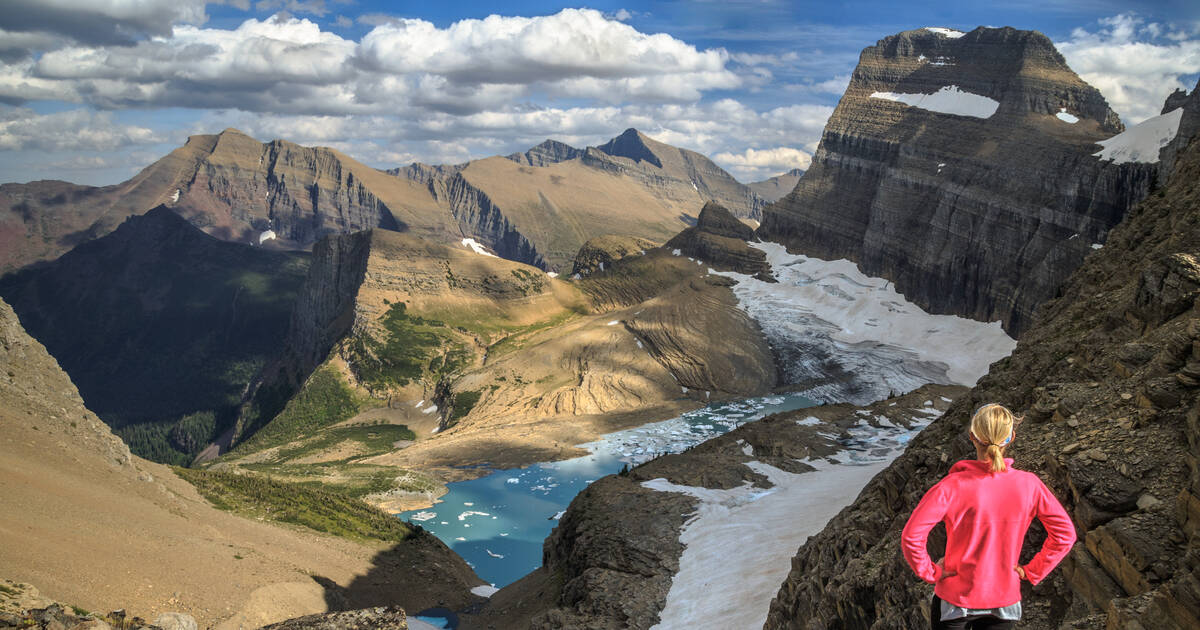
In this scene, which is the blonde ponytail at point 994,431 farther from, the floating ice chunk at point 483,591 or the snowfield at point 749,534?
the floating ice chunk at point 483,591

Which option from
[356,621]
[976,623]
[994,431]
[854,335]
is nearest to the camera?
[994,431]

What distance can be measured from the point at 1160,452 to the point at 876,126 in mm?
180777

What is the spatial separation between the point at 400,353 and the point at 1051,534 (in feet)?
487

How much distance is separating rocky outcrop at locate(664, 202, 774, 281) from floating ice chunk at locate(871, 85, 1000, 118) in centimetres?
4741

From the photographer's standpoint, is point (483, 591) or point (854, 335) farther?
point (854, 335)

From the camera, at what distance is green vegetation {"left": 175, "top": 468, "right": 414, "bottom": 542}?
51.7 metres

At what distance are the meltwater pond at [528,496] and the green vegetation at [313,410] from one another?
50.8m

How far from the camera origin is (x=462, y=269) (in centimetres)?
17050

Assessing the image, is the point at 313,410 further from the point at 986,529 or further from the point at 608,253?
the point at 986,529

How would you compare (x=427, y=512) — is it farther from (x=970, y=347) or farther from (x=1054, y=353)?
(x=970, y=347)

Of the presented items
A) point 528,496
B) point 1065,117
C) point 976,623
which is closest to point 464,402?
point 528,496

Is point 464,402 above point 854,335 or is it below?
below

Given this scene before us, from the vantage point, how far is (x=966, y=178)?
475 ft

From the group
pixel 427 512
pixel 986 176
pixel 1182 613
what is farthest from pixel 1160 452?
pixel 986 176
